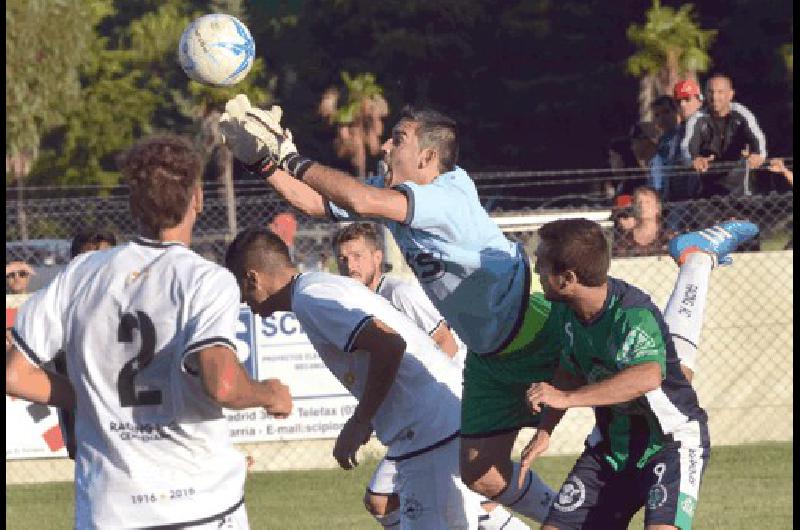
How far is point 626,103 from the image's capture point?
64.8 meters

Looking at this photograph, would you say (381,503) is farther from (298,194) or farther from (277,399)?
(277,399)

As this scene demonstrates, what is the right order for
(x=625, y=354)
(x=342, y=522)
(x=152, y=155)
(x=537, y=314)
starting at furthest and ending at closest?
(x=342, y=522) < (x=537, y=314) < (x=625, y=354) < (x=152, y=155)

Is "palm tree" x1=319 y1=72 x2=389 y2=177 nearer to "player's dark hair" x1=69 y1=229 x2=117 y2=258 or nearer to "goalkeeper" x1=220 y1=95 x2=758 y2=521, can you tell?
"player's dark hair" x1=69 y1=229 x2=117 y2=258

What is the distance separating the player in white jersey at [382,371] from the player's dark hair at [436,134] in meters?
0.71

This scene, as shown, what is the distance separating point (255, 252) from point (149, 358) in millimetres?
1916

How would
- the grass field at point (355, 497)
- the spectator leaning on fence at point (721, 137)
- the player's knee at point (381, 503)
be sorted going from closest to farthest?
the player's knee at point (381, 503), the grass field at point (355, 497), the spectator leaning on fence at point (721, 137)

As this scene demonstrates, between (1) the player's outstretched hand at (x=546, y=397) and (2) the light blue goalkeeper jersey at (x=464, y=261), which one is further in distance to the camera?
(2) the light blue goalkeeper jersey at (x=464, y=261)

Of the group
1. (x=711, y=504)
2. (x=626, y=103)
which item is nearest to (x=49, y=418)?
(x=711, y=504)

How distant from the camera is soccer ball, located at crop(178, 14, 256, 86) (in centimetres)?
824

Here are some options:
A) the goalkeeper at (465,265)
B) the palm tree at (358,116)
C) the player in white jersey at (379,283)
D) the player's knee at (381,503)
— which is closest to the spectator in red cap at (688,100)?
the player in white jersey at (379,283)

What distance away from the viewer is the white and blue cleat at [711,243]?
30.4 feet

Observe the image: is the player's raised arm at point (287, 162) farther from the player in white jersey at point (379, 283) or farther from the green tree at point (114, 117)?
the green tree at point (114, 117)

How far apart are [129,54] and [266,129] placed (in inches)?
2575

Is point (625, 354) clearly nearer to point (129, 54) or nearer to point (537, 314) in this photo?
point (537, 314)
